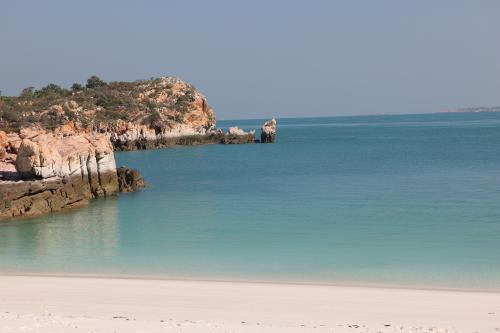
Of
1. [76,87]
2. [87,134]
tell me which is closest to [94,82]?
[76,87]

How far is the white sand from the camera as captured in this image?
10.4 metres

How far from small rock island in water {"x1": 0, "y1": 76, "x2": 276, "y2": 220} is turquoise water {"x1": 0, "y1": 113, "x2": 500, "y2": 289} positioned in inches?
58.4

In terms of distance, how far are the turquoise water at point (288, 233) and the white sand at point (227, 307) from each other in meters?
1.51

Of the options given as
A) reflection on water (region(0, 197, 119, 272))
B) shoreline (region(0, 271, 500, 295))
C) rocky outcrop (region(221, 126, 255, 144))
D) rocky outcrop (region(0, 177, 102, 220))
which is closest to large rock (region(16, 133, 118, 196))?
rocky outcrop (region(0, 177, 102, 220))

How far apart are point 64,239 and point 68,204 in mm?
7861

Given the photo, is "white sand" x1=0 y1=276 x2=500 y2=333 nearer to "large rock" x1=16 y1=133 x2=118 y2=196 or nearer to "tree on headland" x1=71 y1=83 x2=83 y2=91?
"large rock" x1=16 y1=133 x2=118 y2=196

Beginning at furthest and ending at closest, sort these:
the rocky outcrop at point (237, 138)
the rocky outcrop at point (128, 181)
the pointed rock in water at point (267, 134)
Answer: the pointed rock in water at point (267, 134), the rocky outcrop at point (237, 138), the rocky outcrop at point (128, 181)

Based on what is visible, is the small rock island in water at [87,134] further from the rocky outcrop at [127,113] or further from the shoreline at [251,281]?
the shoreline at [251,281]

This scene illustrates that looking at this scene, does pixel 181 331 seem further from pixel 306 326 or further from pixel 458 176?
pixel 458 176

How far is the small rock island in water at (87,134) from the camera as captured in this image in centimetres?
2795

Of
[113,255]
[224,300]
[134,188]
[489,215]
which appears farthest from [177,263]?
[134,188]

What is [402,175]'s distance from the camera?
1572 inches

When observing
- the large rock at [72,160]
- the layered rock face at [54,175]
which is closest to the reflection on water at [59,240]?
the layered rock face at [54,175]

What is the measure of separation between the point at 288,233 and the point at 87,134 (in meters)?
18.7
